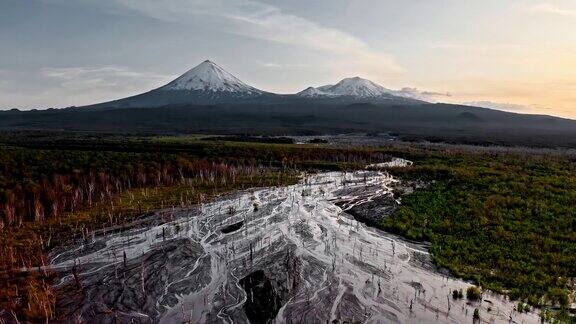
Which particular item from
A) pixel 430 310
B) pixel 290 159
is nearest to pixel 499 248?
pixel 430 310

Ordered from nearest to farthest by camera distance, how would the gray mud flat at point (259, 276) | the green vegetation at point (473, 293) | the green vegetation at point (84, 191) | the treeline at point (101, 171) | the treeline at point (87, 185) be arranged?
the gray mud flat at point (259, 276) < the green vegetation at point (473, 293) < the green vegetation at point (84, 191) < the treeline at point (87, 185) < the treeline at point (101, 171)

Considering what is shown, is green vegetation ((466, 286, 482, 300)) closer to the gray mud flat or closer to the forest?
the gray mud flat

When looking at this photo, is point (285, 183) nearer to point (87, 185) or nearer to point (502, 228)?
point (87, 185)

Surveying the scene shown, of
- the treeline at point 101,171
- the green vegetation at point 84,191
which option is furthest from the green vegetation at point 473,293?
the treeline at point 101,171

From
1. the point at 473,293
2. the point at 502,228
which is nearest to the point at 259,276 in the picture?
the point at 473,293

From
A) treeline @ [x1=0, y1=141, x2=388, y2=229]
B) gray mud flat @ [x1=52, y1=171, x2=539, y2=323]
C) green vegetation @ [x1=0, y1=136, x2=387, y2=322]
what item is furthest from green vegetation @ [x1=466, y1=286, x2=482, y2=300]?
treeline @ [x1=0, y1=141, x2=388, y2=229]

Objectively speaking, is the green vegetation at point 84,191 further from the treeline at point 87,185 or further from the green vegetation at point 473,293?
the green vegetation at point 473,293

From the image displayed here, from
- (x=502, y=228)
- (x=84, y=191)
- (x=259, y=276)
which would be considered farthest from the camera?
(x=84, y=191)

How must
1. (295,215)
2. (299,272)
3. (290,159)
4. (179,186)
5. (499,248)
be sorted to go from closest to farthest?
(299,272)
(499,248)
(295,215)
(179,186)
(290,159)

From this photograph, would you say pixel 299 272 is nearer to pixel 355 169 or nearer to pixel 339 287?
pixel 339 287
